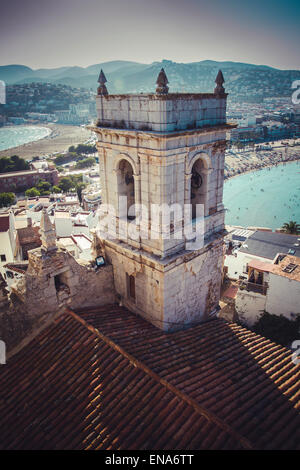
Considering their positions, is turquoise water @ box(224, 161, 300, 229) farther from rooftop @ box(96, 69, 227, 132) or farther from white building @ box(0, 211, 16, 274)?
rooftop @ box(96, 69, 227, 132)

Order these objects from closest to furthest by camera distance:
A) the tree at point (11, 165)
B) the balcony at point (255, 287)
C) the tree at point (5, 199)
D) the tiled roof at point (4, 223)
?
1. the balcony at point (255, 287)
2. the tiled roof at point (4, 223)
3. the tree at point (5, 199)
4. the tree at point (11, 165)

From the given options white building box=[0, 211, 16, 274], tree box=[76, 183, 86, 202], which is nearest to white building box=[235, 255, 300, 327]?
white building box=[0, 211, 16, 274]

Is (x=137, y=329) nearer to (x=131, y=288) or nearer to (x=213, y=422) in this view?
(x=131, y=288)

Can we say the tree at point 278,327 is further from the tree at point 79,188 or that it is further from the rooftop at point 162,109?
the tree at point 79,188

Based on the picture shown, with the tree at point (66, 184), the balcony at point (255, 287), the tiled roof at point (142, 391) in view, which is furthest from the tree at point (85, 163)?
the tiled roof at point (142, 391)
